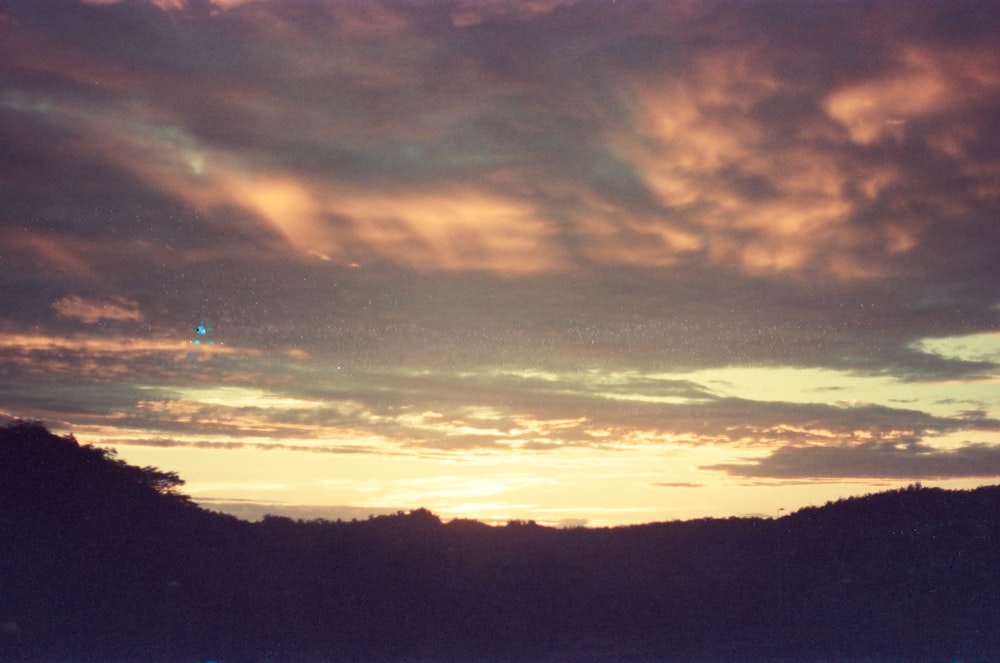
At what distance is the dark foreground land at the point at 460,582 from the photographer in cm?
2825

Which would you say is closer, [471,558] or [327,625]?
[327,625]

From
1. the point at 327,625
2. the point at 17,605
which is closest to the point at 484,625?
the point at 327,625

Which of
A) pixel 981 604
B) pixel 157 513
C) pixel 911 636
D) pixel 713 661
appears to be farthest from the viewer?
pixel 157 513

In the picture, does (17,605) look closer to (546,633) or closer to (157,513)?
(157,513)

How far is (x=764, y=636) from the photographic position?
3030 cm

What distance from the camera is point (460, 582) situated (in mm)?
33500

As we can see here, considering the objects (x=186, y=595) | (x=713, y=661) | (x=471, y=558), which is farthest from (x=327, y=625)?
(x=713, y=661)

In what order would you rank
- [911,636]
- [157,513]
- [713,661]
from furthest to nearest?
1. [157,513]
2. [911,636]
3. [713,661]

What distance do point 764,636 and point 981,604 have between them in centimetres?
753

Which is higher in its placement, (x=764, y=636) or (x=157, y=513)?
(x=157, y=513)

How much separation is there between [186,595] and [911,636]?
71.2ft

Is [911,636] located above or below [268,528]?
below

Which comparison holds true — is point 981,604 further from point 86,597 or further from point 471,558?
point 86,597

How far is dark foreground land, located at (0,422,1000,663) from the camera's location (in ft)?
92.7
